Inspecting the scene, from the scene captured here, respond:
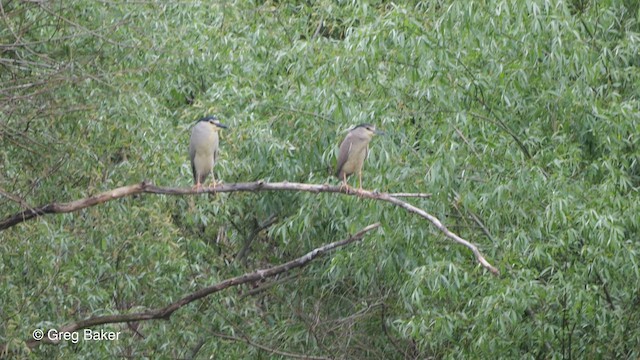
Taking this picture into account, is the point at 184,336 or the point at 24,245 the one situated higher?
the point at 24,245

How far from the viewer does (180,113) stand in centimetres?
1089

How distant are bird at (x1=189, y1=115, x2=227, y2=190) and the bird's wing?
2.94 feet

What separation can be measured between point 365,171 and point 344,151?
50 centimetres

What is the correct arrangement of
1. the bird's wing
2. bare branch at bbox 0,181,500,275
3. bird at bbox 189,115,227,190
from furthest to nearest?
bird at bbox 189,115,227,190 < the bird's wing < bare branch at bbox 0,181,500,275

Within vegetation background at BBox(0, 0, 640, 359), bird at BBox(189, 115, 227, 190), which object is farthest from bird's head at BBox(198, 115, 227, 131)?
vegetation background at BBox(0, 0, 640, 359)

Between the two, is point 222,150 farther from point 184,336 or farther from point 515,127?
point 515,127

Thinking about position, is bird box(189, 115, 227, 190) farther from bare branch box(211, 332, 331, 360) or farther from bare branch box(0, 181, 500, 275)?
bare branch box(0, 181, 500, 275)

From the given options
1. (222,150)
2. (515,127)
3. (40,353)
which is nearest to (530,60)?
(515,127)

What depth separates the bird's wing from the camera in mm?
8719

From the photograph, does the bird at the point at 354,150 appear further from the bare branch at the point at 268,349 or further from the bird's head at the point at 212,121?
the bare branch at the point at 268,349

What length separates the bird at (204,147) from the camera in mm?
8938

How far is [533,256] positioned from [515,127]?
1.45 m

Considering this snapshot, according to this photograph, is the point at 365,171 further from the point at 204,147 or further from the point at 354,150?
the point at 204,147

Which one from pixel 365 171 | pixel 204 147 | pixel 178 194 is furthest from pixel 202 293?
pixel 365 171
